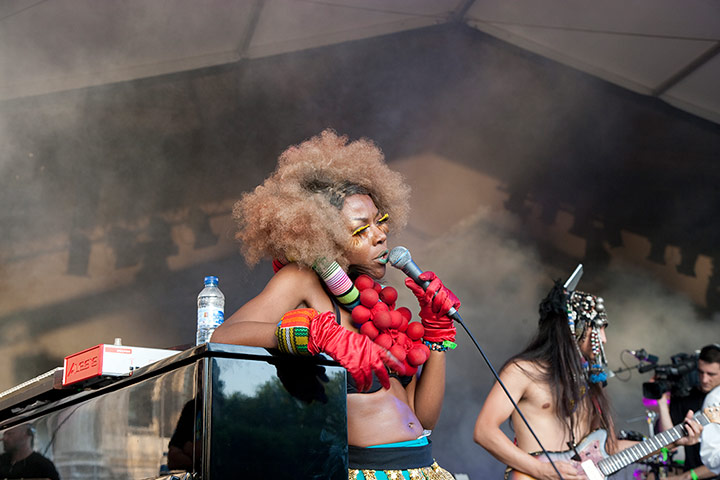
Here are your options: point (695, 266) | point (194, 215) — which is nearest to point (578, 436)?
point (194, 215)

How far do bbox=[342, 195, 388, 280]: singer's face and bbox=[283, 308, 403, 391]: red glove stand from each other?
64 cm

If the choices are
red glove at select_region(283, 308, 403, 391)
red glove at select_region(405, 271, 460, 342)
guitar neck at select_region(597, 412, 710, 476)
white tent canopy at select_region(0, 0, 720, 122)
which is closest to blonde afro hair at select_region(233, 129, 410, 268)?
red glove at select_region(405, 271, 460, 342)

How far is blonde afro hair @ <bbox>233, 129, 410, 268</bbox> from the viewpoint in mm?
2100

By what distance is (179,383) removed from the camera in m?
1.36

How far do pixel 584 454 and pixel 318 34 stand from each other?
452 cm

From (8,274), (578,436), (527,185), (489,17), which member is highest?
(489,17)

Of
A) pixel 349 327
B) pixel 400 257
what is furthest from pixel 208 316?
pixel 400 257

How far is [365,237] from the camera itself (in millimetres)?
2223

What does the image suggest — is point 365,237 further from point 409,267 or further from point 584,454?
point 584,454

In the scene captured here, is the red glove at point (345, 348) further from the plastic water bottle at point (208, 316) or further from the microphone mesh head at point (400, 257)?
the plastic water bottle at point (208, 316)

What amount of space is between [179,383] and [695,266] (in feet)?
24.0

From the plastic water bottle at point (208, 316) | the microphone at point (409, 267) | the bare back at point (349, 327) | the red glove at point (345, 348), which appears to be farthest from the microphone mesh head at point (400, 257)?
the plastic water bottle at point (208, 316)

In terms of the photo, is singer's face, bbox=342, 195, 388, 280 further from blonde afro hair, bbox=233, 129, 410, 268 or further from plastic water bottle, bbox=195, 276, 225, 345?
plastic water bottle, bbox=195, 276, 225, 345

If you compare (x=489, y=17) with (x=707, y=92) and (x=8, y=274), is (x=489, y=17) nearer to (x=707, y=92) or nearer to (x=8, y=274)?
(x=707, y=92)
